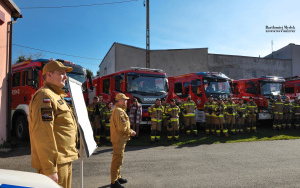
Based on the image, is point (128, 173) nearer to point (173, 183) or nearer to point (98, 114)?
point (173, 183)

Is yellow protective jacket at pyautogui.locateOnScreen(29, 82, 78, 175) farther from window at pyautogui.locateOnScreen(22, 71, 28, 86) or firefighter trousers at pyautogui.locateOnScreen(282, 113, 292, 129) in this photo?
firefighter trousers at pyautogui.locateOnScreen(282, 113, 292, 129)

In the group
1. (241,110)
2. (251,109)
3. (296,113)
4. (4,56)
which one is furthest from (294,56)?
(4,56)

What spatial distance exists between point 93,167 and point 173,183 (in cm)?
224

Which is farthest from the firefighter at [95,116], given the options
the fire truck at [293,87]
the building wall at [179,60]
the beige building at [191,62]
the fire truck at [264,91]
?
the building wall at [179,60]

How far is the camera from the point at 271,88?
44.1 ft

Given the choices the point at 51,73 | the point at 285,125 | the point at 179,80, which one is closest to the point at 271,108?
the point at 285,125

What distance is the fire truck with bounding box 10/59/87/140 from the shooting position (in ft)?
24.8

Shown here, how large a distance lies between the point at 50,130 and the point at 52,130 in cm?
2

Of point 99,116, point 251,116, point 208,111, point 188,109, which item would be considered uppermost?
point 188,109

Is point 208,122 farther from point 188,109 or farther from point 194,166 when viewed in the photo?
point 194,166

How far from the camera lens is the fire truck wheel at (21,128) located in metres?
8.02

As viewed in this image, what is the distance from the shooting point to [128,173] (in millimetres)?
5098

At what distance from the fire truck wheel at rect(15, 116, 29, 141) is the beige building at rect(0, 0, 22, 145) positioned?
0.44m

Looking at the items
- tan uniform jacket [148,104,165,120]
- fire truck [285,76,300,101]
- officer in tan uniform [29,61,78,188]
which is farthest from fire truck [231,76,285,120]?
officer in tan uniform [29,61,78,188]
